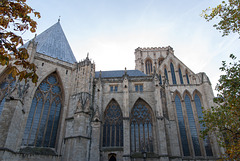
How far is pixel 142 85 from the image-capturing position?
66.3ft

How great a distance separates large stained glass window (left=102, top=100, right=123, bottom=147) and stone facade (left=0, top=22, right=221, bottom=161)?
0.10 m

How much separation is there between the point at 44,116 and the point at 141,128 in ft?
31.5

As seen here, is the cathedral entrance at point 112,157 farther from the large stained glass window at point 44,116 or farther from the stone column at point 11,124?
the stone column at point 11,124

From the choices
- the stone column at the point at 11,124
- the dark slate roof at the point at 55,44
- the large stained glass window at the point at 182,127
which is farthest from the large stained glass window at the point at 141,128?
the stone column at the point at 11,124

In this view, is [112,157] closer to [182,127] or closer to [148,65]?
[182,127]

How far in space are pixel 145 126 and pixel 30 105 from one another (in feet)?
37.0

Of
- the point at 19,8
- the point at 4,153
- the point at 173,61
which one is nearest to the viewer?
the point at 19,8

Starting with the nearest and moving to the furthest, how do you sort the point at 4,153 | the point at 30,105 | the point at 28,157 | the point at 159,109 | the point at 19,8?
the point at 19,8
the point at 4,153
the point at 28,157
the point at 30,105
the point at 159,109

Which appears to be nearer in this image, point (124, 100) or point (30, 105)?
point (30, 105)

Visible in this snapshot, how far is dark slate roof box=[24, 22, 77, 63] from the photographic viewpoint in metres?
19.1

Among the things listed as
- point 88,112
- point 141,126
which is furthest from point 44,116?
point 141,126

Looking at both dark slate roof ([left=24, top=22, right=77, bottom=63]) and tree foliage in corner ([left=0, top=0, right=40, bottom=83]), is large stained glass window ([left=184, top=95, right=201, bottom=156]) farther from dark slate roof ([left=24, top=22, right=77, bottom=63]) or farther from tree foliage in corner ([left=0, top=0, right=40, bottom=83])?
tree foliage in corner ([left=0, top=0, right=40, bottom=83])

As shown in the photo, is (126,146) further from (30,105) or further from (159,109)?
(30,105)

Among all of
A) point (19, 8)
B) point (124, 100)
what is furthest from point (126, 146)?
point (19, 8)
